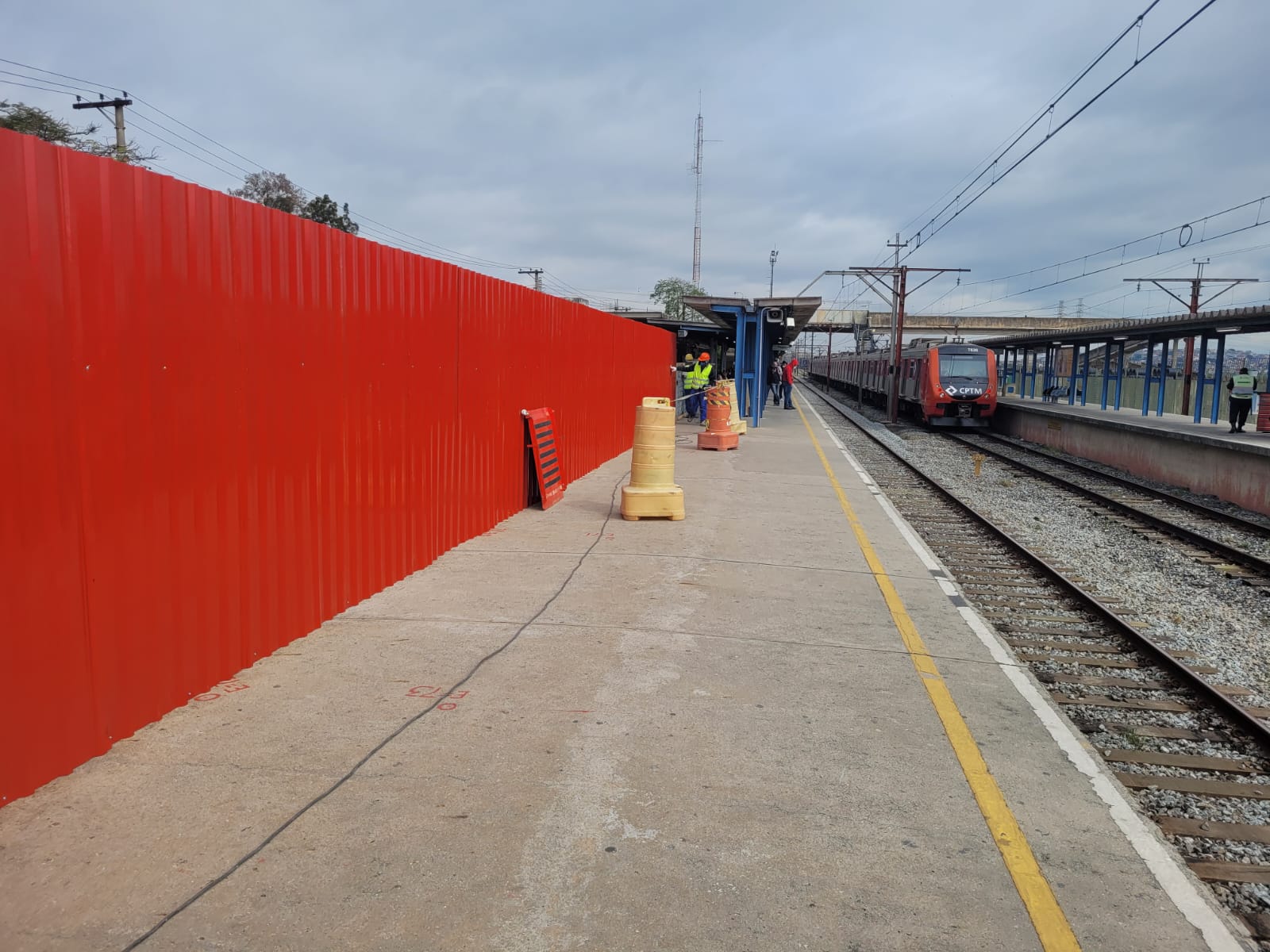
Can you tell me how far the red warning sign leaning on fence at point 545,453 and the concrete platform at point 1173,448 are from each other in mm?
10802

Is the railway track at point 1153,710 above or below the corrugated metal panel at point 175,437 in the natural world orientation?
below

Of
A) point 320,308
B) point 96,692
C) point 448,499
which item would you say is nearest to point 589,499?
point 448,499

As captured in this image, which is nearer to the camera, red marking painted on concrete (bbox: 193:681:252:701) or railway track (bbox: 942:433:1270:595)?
red marking painted on concrete (bbox: 193:681:252:701)

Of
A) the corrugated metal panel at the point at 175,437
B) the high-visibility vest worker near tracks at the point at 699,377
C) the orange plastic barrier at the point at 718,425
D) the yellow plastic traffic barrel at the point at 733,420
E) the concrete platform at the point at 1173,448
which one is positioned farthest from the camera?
the high-visibility vest worker near tracks at the point at 699,377

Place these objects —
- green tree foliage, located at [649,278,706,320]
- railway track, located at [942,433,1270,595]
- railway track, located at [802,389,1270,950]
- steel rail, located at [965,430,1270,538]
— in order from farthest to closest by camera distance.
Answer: green tree foliage, located at [649,278,706,320]
steel rail, located at [965,430,1270,538]
railway track, located at [942,433,1270,595]
railway track, located at [802,389,1270,950]

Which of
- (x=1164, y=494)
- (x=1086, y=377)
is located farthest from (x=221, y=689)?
(x=1086, y=377)

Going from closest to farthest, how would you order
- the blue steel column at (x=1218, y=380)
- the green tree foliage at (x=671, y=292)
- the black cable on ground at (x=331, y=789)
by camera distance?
the black cable on ground at (x=331, y=789), the blue steel column at (x=1218, y=380), the green tree foliage at (x=671, y=292)

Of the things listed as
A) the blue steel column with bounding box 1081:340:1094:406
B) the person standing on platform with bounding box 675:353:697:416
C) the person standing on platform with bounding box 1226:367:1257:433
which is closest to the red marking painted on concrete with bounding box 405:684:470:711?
the person standing on platform with bounding box 675:353:697:416

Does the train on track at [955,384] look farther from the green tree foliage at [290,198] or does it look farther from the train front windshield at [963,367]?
the green tree foliage at [290,198]

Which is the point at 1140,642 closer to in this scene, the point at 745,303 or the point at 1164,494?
the point at 1164,494

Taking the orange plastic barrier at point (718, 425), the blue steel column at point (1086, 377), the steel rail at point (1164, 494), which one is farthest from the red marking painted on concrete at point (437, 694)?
the blue steel column at point (1086, 377)

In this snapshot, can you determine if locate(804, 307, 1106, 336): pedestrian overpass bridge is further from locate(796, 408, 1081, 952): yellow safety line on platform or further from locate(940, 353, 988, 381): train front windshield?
locate(796, 408, 1081, 952): yellow safety line on platform

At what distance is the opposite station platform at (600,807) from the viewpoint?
2.78 metres

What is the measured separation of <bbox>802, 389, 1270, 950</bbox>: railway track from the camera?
3.75 meters
